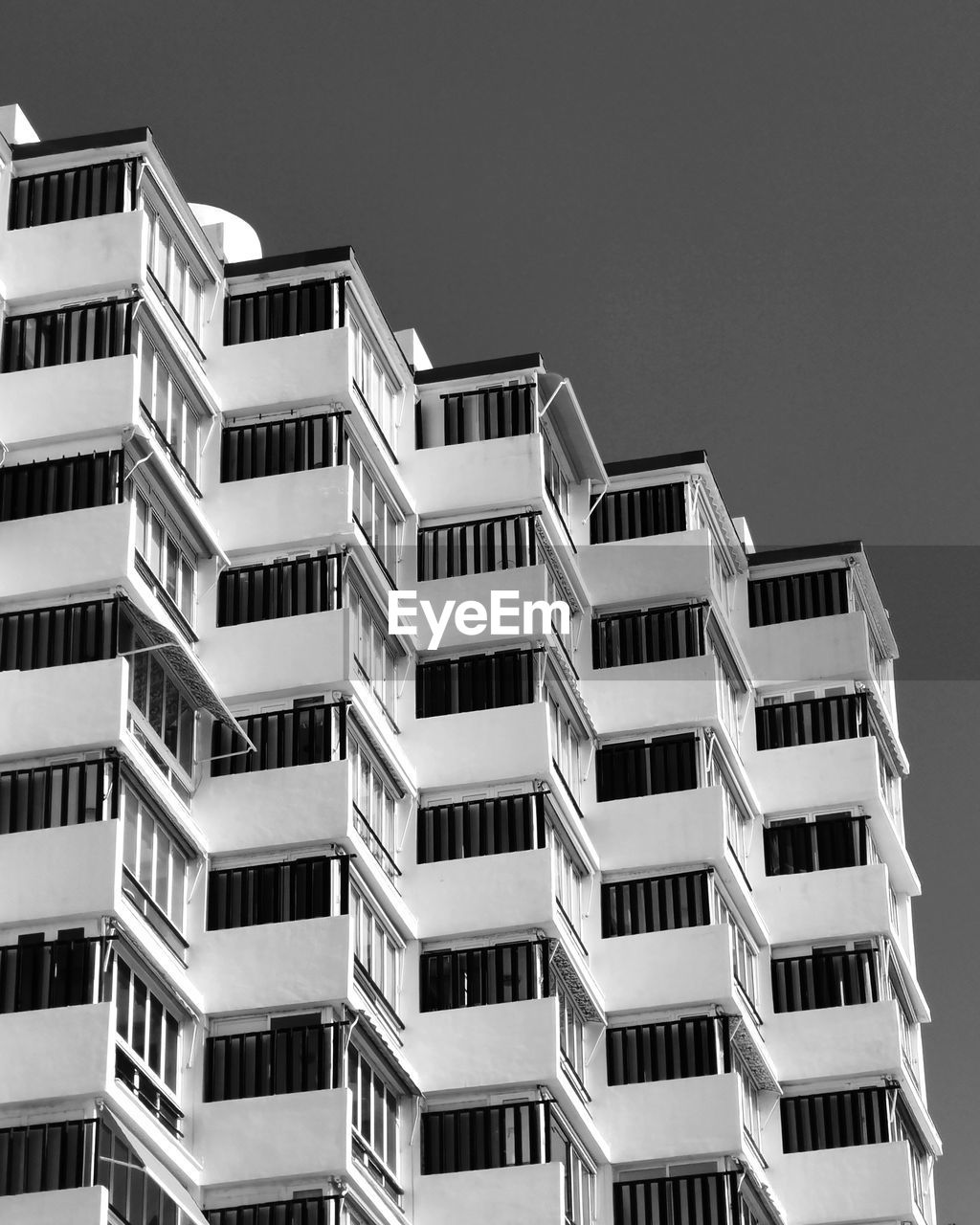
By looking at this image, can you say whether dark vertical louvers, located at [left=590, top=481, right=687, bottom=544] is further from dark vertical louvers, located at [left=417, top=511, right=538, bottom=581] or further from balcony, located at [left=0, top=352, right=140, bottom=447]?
balcony, located at [left=0, top=352, right=140, bottom=447]

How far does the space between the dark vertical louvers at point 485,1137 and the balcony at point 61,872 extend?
9481 mm

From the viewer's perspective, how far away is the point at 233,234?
54.4 meters

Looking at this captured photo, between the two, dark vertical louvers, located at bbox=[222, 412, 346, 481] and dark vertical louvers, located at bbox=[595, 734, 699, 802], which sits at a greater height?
dark vertical louvers, located at bbox=[222, 412, 346, 481]

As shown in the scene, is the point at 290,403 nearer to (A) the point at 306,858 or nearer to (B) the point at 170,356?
(B) the point at 170,356

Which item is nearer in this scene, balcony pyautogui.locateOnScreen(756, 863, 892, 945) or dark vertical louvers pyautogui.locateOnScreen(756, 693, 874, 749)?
balcony pyautogui.locateOnScreen(756, 863, 892, 945)

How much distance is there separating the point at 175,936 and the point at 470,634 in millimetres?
10821

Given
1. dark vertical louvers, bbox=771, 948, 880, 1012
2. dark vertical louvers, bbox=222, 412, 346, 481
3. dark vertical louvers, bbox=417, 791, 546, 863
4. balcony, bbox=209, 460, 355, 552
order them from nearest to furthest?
balcony, bbox=209, 460, 355, 552 < dark vertical louvers, bbox=222, 412, 346, 481 < dark vertical louvers, bbox=417, 791, 546, 863 < dark vertical louvers, bbox=771, 948, 880, 1012

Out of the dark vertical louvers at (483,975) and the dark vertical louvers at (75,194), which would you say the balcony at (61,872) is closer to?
the dark vertical louvers at (483,975)

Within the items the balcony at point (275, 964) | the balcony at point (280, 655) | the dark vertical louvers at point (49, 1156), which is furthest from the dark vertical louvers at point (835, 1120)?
the dark vertical louvers at point (49, 1156)

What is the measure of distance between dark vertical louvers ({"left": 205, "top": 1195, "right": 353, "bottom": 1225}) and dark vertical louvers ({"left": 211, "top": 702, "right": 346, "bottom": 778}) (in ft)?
25.1

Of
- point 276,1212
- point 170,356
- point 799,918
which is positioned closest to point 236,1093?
point 276,1212

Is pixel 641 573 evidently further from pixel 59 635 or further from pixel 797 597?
pixel 59 635

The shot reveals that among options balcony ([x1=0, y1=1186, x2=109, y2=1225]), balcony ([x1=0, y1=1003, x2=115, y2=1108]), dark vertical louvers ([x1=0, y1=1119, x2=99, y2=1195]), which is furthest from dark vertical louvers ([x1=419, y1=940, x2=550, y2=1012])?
balcony ([x1=0, y1=1186, x2=109, y2=1225])

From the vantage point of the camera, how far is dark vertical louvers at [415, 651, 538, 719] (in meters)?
51.9
